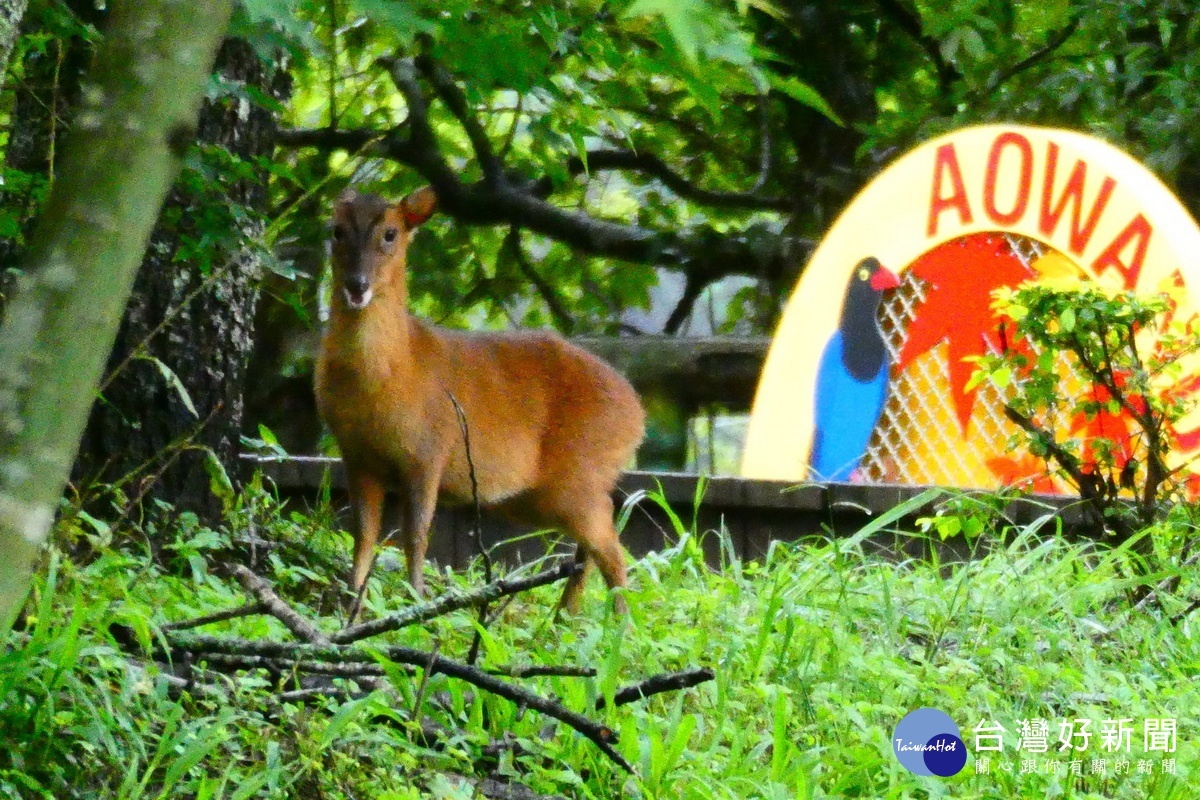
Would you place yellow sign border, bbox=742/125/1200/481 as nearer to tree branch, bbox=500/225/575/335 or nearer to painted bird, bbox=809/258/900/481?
painted bird, bbox=809/258/900/481

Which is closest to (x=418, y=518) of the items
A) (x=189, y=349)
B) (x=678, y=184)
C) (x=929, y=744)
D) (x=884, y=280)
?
(x=189, y=349)

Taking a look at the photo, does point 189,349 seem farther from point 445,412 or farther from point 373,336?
point 445,412

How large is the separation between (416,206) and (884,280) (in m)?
2.52

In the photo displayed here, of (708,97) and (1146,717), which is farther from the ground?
(708,97)

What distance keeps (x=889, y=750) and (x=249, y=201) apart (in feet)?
7.85

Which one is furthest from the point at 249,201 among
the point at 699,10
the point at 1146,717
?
the point at 699,10

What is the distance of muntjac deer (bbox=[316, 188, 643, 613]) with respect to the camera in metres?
4.00

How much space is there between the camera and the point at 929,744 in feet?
9.11

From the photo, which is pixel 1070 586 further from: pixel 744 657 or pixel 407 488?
pixel 407 488

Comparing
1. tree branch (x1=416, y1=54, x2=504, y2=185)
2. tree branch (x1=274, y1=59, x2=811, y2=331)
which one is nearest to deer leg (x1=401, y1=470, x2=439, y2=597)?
tree branch (x1=416, y1=54, x2=504, y2=185)

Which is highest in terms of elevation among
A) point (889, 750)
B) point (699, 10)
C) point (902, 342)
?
point (699, 10)

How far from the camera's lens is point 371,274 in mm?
4043

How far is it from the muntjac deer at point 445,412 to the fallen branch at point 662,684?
1.41 m

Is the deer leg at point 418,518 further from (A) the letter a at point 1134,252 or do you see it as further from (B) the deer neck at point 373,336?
(A) the letter a at point 1134,252
